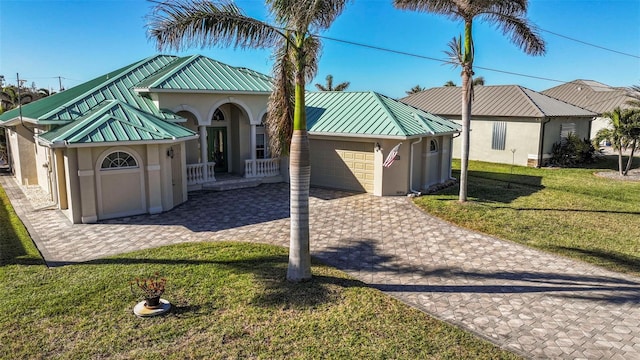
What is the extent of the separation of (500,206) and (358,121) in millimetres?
6781

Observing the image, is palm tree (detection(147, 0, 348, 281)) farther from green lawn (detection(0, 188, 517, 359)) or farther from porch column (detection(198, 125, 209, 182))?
porch column (detection(198, 125, 209, 182))

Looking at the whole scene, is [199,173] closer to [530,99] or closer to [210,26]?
[210,26]

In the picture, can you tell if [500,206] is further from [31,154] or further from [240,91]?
[31,154]

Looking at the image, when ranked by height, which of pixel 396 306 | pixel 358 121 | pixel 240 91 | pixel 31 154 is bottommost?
pixel 396 306

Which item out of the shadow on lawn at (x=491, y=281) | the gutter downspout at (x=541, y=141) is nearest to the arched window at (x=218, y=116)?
the shadow on lawn at (x=491, y=281)

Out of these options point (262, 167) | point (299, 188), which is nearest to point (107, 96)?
point (262, 167)

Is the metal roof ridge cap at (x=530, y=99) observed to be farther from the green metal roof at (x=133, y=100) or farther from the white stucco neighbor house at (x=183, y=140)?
the green metal roof at (x=133, y=100)

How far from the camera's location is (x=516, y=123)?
1134 inches

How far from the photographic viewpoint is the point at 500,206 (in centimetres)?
1691

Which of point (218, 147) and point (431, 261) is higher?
point (218, 147)

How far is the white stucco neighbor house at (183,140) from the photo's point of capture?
46.6 feet

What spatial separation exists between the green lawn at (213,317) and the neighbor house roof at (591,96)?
131 ft

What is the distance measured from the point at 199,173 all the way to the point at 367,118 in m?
7.69

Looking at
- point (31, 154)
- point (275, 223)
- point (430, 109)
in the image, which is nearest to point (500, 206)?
point (275, 223)
